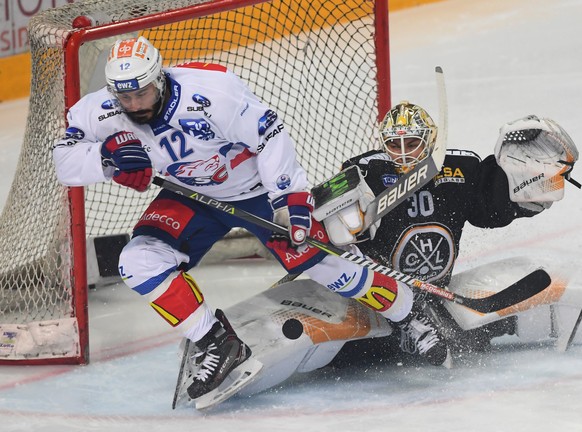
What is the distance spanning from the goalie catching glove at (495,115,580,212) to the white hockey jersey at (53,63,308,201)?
620 mm

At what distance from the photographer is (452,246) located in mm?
4043

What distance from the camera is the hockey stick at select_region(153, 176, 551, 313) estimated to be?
387 centimetres

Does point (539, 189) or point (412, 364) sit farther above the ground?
point (539, 189)

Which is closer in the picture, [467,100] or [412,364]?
[412,364]

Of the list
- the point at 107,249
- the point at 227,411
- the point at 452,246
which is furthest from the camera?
the point at 107,249

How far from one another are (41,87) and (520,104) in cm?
290

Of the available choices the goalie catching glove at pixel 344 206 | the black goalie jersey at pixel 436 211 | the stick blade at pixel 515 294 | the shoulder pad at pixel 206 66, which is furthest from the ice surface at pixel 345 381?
the shoulder pad at pixel 206 66

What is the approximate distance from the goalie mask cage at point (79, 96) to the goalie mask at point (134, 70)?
38 centimetres

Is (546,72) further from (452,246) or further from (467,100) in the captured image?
A: (452,246)

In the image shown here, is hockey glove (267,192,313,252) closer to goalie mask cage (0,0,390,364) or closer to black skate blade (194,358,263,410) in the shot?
black skate blade (194,358,263,410)

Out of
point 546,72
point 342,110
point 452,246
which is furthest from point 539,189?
point 546,72

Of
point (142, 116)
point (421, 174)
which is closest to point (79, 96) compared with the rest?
point (142, 116)

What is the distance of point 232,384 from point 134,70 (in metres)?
0.90

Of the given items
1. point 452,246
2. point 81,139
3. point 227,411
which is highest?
point 81,139
